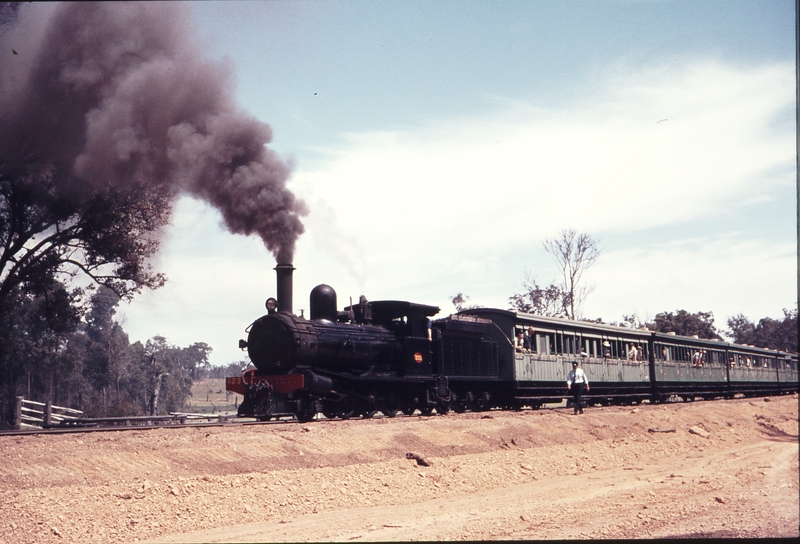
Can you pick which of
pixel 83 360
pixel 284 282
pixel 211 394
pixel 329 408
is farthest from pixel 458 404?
pixel 211 394

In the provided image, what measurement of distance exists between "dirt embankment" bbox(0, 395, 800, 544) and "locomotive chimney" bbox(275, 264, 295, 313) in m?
4.13

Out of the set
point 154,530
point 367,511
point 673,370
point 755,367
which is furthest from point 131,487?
point 755,367

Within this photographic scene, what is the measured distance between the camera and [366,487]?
13430 millimetres

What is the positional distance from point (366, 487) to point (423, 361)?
9.41 metres

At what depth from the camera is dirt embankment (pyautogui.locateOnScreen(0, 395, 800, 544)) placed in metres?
10.3

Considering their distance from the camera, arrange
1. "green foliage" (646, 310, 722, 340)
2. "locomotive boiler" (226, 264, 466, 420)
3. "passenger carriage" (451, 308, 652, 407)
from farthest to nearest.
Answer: "green foliage" (646, 310, 722, 340) → "passenger carriage" (451, 308, 652, 407) → "locomotive boiler" (226, 264, 466, 420)

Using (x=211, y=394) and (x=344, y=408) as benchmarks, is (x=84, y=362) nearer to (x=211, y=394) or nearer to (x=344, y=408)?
(x=211, y=394)

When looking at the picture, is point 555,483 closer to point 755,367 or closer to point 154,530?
point 154,530

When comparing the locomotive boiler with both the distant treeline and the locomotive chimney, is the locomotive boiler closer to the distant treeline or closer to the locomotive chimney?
the locomotive chimney

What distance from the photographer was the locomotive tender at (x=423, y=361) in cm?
1908

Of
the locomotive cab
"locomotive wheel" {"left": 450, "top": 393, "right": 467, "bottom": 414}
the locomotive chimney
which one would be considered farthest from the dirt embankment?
"locomotive wheel" {"left": 450, "top": 393, "right": 467, "bottom": 414}

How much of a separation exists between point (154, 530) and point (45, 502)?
5.32 ft

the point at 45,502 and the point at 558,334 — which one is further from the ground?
the point at 558,334

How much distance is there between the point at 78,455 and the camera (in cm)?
1228
